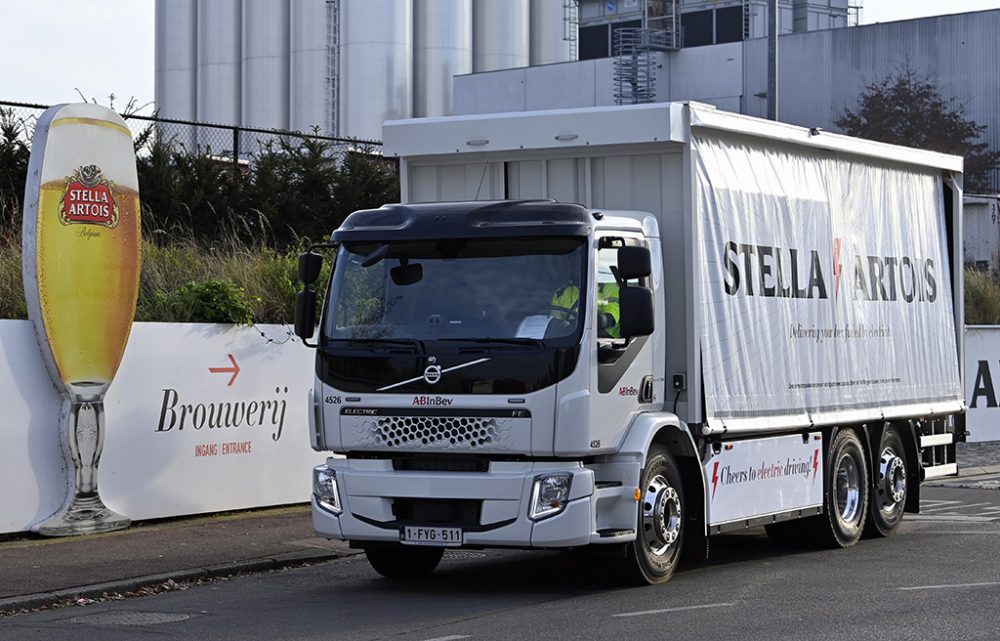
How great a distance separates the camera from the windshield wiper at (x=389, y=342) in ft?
36.1

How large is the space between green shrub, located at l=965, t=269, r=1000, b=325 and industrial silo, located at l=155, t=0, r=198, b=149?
40735mm

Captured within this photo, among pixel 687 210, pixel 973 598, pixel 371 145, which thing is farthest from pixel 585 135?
pixel 371 145

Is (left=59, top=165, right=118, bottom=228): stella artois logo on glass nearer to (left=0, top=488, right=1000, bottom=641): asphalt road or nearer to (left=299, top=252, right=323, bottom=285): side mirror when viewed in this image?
(left=299, top=252, right=323, bottom=285): side mirror

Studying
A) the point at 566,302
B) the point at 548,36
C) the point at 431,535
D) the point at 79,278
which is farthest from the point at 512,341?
the point at 548,36

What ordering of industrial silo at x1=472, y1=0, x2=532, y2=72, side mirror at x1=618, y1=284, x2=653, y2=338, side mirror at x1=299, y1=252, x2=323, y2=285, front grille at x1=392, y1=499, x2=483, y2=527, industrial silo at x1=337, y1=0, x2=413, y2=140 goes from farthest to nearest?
1. industrial silo at x1=472, y1=0, x2=532, y2=72
2. industrial silo at x1=337, y1=0, x2=413, y2=140
3. side mirror at x1=299, y1=252, x2=323, y2=285
4. front grille at x1=392, y1=499, x2=483, y2=527
5. side mirror at x1=618, y1=284, x2=653, y2=338

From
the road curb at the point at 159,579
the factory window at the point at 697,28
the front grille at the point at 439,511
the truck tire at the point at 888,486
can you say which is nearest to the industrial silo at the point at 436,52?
the factory window at the point at 697,28

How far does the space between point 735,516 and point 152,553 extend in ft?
15.7

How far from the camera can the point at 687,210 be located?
39.1ft

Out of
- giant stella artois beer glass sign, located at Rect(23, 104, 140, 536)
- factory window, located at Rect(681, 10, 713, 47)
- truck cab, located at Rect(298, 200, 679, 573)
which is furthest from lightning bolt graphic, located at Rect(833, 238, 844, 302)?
factory window, located at Rect(681, 10, 713, 47)

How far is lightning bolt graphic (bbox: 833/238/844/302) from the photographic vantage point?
45.6ft

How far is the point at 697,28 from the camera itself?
70375 mm

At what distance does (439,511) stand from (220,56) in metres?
55.7

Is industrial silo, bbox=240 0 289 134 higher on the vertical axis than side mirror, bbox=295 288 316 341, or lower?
higher

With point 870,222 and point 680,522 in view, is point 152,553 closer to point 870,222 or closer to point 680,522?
point 680,522
